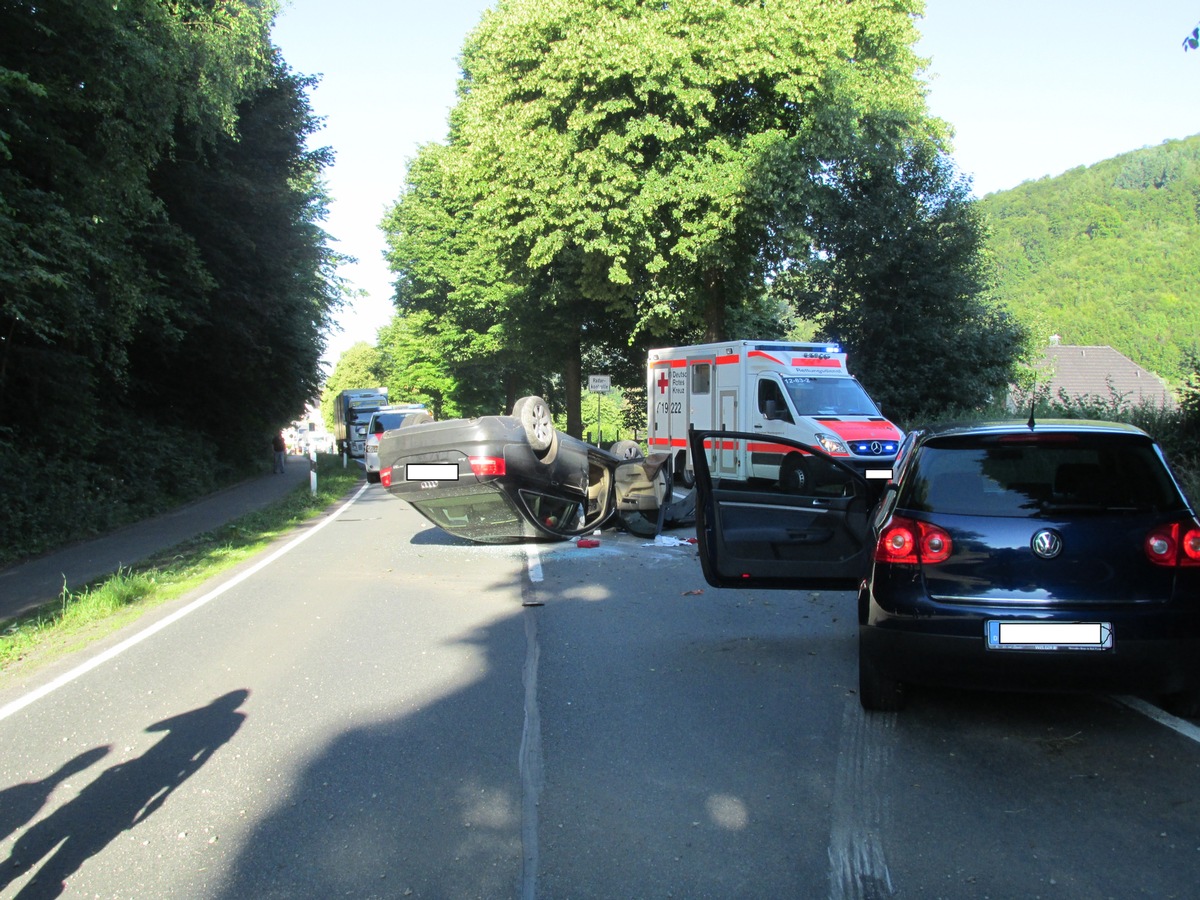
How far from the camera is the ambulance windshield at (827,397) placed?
59.5 ft

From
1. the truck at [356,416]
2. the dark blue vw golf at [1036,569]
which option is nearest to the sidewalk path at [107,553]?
the dark blue vw golf at [1036,569]

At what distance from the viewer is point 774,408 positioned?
18.2 meters

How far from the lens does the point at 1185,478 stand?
1266 centimetres

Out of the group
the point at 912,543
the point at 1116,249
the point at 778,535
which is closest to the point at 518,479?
the point at 778,535

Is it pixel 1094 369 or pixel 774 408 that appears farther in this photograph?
pixel 1094 369

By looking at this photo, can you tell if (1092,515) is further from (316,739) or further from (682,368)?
(682,368)

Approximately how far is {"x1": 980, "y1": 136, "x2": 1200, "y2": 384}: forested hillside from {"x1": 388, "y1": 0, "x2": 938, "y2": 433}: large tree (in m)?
34.3

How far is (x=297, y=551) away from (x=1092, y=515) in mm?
11373

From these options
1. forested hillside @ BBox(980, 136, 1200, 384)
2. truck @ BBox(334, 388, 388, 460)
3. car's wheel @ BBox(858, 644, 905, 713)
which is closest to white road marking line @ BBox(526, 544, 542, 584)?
car's wheel @ BBox(858, 644, 905, 713)

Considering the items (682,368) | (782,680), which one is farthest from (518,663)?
(682,368)

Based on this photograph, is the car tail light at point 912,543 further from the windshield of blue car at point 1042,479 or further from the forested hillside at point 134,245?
the forested hillside at point 134,245

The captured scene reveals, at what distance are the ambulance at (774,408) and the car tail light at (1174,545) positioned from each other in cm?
1036

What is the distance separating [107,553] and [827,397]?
38.0 ft

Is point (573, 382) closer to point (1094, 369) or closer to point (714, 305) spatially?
point (714, 305)
